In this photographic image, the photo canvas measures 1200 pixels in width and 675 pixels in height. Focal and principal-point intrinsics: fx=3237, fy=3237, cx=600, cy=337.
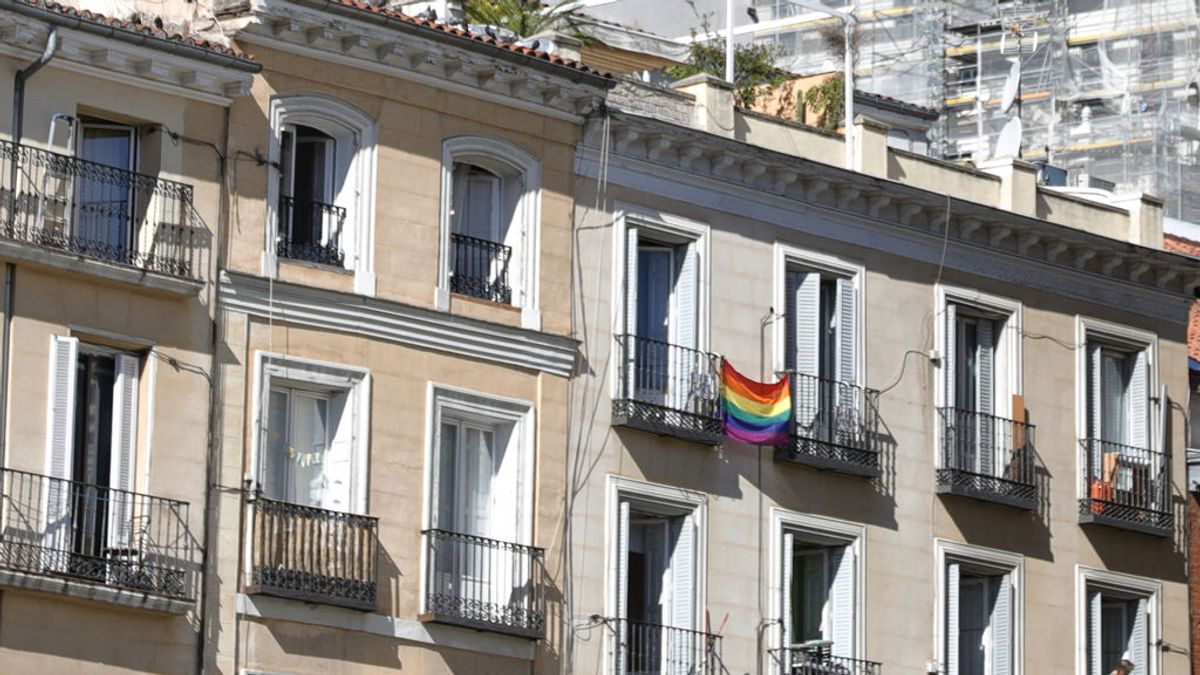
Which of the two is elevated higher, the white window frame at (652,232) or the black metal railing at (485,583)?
the white window frame at (652,232)

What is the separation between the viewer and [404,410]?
4169 cm

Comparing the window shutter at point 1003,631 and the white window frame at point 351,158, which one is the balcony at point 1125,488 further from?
the white window frame at point 351,158

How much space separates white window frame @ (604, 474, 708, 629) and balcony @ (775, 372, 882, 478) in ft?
6.07

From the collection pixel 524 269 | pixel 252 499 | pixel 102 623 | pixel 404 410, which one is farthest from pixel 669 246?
pixel 102 623

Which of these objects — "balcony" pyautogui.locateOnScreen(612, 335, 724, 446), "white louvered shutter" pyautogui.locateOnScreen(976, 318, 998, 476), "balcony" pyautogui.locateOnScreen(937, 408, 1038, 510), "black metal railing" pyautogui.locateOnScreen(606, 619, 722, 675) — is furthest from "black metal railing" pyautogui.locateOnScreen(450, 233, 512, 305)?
"white louvered shutter" pyautogui.locateOnScreen(976, 318, 998, 476)

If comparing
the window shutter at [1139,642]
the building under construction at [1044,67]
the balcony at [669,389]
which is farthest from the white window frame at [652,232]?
the building under construction at [1044,67]

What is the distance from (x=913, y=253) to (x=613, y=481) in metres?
7.54

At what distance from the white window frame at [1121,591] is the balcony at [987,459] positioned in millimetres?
1653

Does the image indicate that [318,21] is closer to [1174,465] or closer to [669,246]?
[669,246]

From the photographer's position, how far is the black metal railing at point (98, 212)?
38.3m

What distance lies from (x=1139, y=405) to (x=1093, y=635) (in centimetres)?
402

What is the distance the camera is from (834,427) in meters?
46.9

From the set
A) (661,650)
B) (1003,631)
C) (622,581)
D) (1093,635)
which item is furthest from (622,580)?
(1093,635)

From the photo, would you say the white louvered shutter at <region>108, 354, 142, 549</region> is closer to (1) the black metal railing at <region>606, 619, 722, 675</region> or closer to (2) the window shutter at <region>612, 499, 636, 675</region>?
(1) the black metal railing at <region>606, 619, 722, 675</region>
